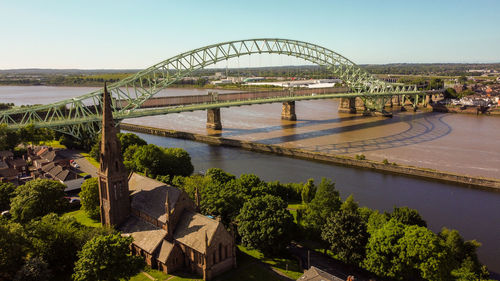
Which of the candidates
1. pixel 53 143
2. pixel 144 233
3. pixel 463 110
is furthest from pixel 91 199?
pixel 463 110

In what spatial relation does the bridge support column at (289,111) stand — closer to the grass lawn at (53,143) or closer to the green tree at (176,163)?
the green tree at (176,163)

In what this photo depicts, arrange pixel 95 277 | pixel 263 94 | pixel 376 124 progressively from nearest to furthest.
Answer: pixel 95 277, pixel 376 124, pixel 263 94

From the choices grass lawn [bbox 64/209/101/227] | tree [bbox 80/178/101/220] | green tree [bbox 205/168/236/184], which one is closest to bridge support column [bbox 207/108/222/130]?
green tree [bbox 205/168/236/184]

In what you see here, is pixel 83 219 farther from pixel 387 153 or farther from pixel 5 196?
pixel 387 153

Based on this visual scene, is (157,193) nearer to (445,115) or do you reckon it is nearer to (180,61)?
(180,61)

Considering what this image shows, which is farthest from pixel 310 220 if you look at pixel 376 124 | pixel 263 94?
pixel 263 94

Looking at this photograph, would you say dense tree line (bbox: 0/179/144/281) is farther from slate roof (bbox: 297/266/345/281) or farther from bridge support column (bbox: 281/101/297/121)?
bridge support column (bbox: 281/101/297/121)
